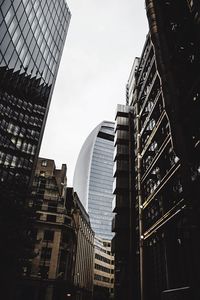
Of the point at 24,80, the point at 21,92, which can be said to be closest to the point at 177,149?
the point at 21,92

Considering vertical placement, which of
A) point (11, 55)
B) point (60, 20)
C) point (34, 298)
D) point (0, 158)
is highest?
point (60, 20)

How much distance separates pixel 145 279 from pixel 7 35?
3445 cm

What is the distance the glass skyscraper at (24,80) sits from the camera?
96.3 ft

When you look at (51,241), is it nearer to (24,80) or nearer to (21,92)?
(21,92)

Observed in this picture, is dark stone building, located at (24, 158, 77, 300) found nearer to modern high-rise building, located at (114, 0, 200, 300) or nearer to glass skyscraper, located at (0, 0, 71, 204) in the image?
glass skyscraper, located at (0, 0, 71, 204)

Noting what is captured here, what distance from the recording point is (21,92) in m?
36.4

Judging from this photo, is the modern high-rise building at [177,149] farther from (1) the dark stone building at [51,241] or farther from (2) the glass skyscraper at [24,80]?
(1) the dark stone building at [51,241]

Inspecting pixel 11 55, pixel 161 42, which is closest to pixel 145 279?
pixel 161 42

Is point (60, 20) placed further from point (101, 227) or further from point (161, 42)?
point (101, 227)

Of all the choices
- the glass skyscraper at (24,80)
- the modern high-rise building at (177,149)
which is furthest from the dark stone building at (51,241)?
the modern high-rise building at (177,149)

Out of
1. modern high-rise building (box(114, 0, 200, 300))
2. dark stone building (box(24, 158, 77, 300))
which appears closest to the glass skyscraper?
dark stone building (box(24, 158, 77, 300))

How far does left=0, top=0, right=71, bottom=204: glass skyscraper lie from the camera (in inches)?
1156

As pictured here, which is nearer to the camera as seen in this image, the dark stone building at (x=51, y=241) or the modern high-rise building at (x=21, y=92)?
the modern high-rise building at (x=21, y=92)

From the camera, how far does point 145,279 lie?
32.3m
